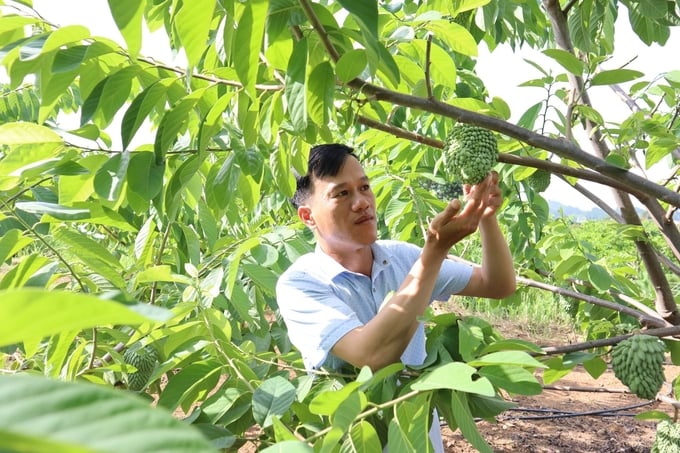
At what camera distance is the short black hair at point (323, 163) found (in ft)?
6.39

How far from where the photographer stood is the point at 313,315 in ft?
5.64

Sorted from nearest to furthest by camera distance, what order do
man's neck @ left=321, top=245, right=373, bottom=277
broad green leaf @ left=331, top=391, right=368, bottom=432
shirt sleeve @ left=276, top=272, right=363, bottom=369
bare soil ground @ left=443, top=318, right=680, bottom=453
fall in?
broad green leaf @ left=331, top=391, right=368, bottom=432
shirt sleeve @ left=276, top=272, right=363, bottom=369
man's neck @ left=321, top=245, right=373, bottom=277
bare soil ground @ left=443, top=318, right=680, bottom=453

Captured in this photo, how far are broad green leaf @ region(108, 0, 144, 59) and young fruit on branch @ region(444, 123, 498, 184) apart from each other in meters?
0.79

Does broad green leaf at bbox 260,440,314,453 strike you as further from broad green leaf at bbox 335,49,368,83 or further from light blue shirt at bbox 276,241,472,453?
light blue shirt at bbox 276,241,472,453

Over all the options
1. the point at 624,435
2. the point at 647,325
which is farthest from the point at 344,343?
the point at 624,435

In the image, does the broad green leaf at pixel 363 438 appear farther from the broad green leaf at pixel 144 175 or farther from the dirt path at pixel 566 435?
the dirt path at pixel 566 435

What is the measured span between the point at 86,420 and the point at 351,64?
0.86 m

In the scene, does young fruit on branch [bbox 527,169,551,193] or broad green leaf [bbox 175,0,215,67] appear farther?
young fruit on branch [bbox 527,169,551,193]

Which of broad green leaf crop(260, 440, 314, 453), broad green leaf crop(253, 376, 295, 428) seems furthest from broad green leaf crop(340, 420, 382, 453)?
broad green leaf crop(260, 440, 314, 453)

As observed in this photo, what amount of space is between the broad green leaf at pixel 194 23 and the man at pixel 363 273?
78cm

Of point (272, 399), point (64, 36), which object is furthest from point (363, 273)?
point (64, 36)

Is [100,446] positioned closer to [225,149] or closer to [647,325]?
[225,149]

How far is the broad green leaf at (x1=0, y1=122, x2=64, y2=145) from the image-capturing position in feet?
4.11

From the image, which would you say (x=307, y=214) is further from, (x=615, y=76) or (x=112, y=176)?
(x=615, y=76)
